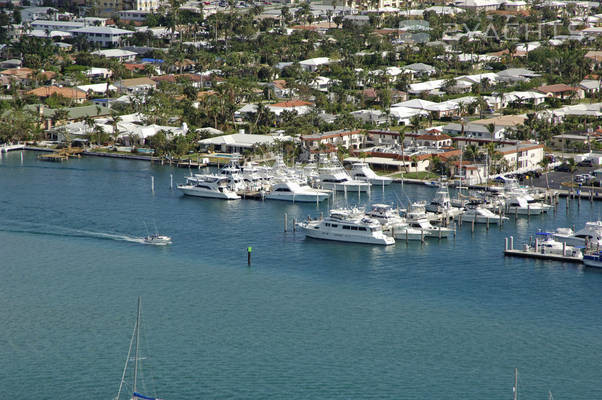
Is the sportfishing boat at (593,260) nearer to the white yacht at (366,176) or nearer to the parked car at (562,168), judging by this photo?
the white yacht at (366,176)

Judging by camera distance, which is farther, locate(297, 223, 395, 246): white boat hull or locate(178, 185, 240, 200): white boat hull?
locate(178, 185, 240, 200): white boat hull

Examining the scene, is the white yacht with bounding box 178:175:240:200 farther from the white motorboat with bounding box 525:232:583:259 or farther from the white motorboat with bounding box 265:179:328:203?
the white motorboat with bounding box 525:232:583:259

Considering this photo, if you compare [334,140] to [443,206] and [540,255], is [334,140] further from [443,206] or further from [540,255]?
[540,255]

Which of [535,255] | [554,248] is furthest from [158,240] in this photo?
[554,248]

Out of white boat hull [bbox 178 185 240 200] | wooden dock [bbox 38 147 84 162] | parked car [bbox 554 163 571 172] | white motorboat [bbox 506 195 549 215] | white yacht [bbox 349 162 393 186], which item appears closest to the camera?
white motorboat [bbox 506 195 549 215]

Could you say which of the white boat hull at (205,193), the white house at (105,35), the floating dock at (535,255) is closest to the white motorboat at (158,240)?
the white boat hull at (205,193)

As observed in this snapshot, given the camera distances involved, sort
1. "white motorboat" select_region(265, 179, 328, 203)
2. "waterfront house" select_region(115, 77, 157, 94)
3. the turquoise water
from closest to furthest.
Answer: the turquoise water, "white motorboat" select_region(265, 179, 328, 203), "waterfront house" select_region(115, 77, 157, 94)

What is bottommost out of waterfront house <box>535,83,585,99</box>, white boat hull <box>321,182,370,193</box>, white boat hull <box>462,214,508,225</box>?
white boat hull <box>462,214,508,225</box>

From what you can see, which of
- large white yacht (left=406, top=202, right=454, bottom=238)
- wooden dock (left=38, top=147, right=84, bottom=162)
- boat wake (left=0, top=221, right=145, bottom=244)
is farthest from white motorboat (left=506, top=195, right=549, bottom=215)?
wooden dock (left=38, top=147, right=84, bottom=162)
